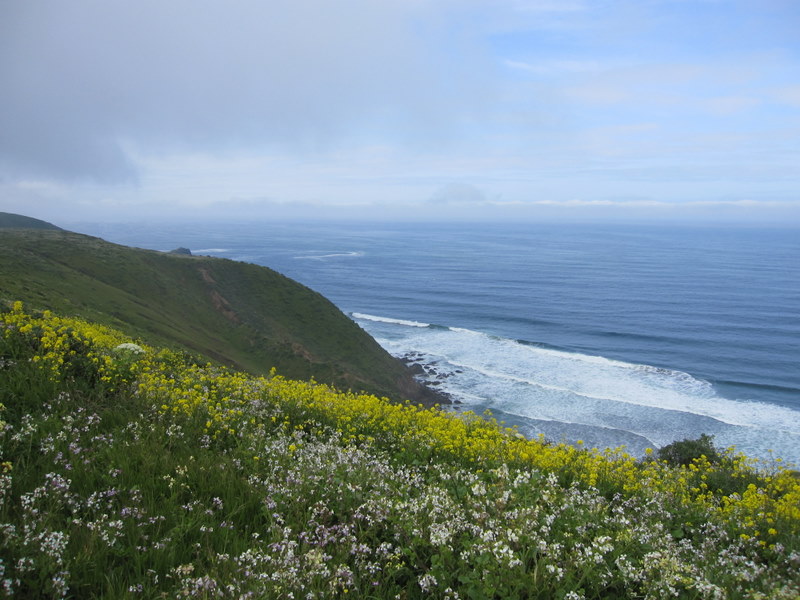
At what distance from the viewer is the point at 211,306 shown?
189 ft

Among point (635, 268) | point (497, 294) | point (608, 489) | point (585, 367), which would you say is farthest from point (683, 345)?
point (635, 268)

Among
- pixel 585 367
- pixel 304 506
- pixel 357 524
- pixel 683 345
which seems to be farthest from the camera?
pixel 683 345

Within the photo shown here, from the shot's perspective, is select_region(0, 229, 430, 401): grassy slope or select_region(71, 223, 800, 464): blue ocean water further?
select_region(71, 223, 800, 464): blue ocean water

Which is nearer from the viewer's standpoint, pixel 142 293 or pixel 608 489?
pixel 608 489

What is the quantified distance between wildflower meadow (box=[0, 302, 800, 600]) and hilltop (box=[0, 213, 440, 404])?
95.2 ft

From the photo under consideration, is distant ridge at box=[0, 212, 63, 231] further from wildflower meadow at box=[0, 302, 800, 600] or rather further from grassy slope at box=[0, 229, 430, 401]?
wildflower meadow at box=[0, 302, 800, 600]

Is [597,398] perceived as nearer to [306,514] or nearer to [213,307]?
[213,307]

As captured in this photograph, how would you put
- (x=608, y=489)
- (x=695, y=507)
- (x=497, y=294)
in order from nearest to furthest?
1. (x=695, y=507)
2. (x=608, y=489)
3. (x=497, y=294)

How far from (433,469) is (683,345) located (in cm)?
6792

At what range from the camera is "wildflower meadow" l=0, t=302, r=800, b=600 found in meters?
3.41

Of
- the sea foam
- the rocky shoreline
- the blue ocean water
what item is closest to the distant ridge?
the blue ocean water

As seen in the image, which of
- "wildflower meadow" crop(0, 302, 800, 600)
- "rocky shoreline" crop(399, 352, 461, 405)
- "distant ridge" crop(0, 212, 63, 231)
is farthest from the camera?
"distant ridge" crop(0, 212, 63, 231)

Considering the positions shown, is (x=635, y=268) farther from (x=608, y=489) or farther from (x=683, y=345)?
(x=608, y=489)

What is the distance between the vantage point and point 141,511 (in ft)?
12.9
